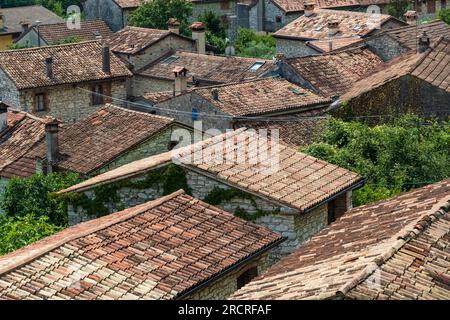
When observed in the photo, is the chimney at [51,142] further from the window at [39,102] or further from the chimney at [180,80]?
the window at [39,102]

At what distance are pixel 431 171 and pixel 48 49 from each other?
70.0ft

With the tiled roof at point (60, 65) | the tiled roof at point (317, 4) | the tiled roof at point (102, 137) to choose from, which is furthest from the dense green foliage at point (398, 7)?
the tiled roof at point (102, 137)

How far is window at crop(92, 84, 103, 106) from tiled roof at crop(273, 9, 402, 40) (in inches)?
385

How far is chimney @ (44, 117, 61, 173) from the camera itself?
3002 cm

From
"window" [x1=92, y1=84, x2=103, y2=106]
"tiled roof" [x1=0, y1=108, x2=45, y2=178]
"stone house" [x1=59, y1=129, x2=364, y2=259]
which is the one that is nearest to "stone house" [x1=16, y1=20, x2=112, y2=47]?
"window" [x1=92, y1=84, x2=103, y2=106]

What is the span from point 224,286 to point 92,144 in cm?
1300

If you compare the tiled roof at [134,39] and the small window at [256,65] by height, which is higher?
the small window at [256,65]

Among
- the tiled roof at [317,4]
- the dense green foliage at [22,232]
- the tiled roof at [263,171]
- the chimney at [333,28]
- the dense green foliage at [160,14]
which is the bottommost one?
the tiled roof at [317,4]

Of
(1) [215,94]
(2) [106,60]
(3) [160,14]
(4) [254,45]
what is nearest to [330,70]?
(1) [215,94]

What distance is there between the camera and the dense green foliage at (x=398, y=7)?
61.3 metres

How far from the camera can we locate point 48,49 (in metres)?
44.9

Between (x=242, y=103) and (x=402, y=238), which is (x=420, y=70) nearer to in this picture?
(x=242, y=103)

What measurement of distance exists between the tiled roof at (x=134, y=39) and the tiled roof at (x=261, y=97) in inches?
489
